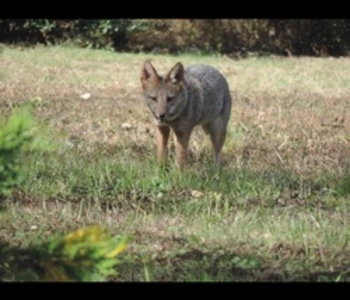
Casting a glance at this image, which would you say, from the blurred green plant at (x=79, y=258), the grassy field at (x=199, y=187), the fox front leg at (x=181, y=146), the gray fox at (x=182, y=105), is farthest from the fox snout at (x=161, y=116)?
the blurred green plant at (x=79, y=258)

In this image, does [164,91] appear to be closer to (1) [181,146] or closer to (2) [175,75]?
(2) [175,75]

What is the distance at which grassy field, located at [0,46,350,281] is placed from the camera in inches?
185

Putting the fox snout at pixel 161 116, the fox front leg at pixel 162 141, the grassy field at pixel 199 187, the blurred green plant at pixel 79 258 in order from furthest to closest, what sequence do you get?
the fox front leg at pixel 162 141 → the fox snout at pixel 161 116 → the grassy field at pixel 199 187 → the blurred green plant at pixel 79 258

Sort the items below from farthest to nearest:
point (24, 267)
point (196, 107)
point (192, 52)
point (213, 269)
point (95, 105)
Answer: point (192, 52)
point (95, 105)
point (196, 107)
point (213, 269)
point (24, 267)

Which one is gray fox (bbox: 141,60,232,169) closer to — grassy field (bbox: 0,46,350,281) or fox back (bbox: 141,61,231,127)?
fox back (bbox: 141,61,231,127)

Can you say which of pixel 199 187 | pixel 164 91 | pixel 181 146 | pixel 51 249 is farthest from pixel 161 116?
pixel 51 249

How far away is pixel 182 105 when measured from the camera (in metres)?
8.26

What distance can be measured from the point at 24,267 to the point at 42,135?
603mm

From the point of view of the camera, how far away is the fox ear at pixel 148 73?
805 centimetres

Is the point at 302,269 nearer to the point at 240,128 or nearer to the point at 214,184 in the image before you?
the point at 214,184

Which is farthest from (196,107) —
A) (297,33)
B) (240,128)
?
(297,33)

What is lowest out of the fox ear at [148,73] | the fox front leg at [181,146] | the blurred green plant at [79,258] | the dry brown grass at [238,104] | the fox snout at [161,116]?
the dry brown grass at [238,104]

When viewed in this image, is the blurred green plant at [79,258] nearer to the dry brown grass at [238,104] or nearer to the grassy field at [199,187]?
the grassy field at [199,187]

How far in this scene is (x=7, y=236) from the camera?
5.04m
